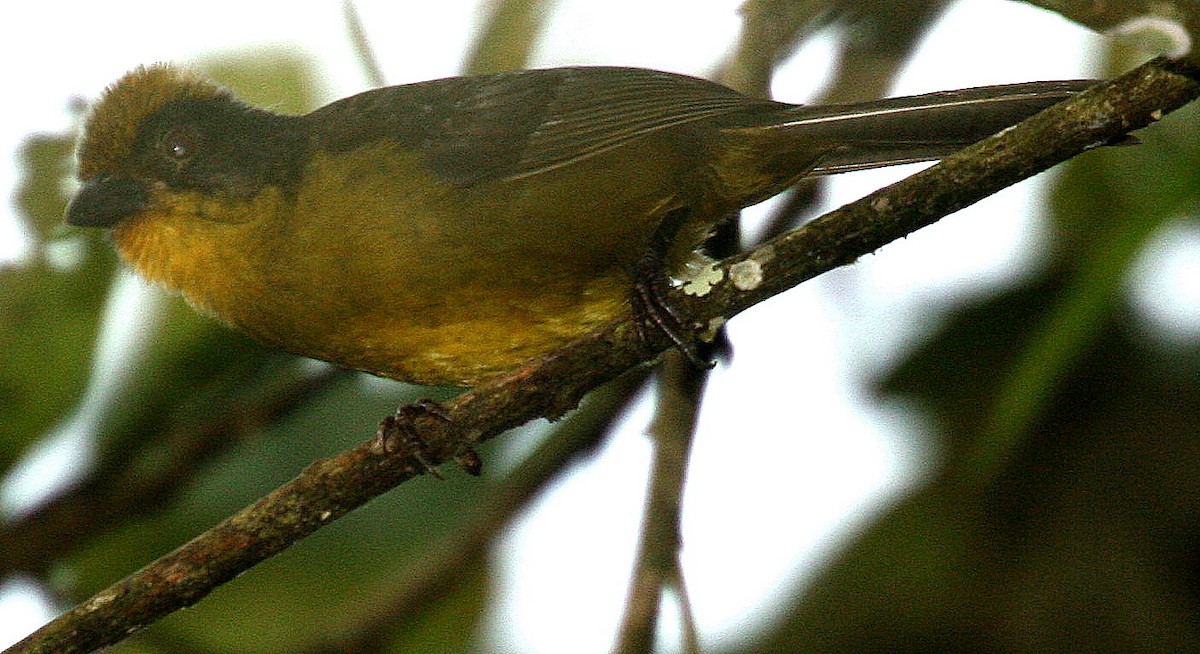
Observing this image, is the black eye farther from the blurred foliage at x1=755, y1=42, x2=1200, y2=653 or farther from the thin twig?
the blurred foliage at x1=755, y1=42, x2=1200, y2=653

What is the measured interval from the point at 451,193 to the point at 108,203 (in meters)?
0.84

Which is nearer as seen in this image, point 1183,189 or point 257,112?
point 1183,189

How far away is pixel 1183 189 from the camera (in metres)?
2.76

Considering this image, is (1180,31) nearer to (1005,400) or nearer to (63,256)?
(1005,400)

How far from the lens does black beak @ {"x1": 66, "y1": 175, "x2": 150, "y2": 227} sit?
3471mm

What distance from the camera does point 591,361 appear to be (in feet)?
9.29

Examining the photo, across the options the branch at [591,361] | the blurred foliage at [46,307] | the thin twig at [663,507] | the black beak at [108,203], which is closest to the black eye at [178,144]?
the black beak at [108,203]

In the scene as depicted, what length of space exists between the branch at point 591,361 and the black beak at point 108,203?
99cm

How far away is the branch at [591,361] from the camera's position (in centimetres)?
243

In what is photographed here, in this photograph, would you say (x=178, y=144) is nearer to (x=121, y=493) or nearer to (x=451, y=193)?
(x=451, y=193)

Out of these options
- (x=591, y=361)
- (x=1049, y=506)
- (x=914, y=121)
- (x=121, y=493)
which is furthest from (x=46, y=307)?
(x=1049, y=506)

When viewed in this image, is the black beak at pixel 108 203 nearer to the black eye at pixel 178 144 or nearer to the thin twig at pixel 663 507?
the black eye at pixel 178 144

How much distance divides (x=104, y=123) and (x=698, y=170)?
57.5 inches

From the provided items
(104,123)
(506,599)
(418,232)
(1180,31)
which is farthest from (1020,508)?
(104,123)
